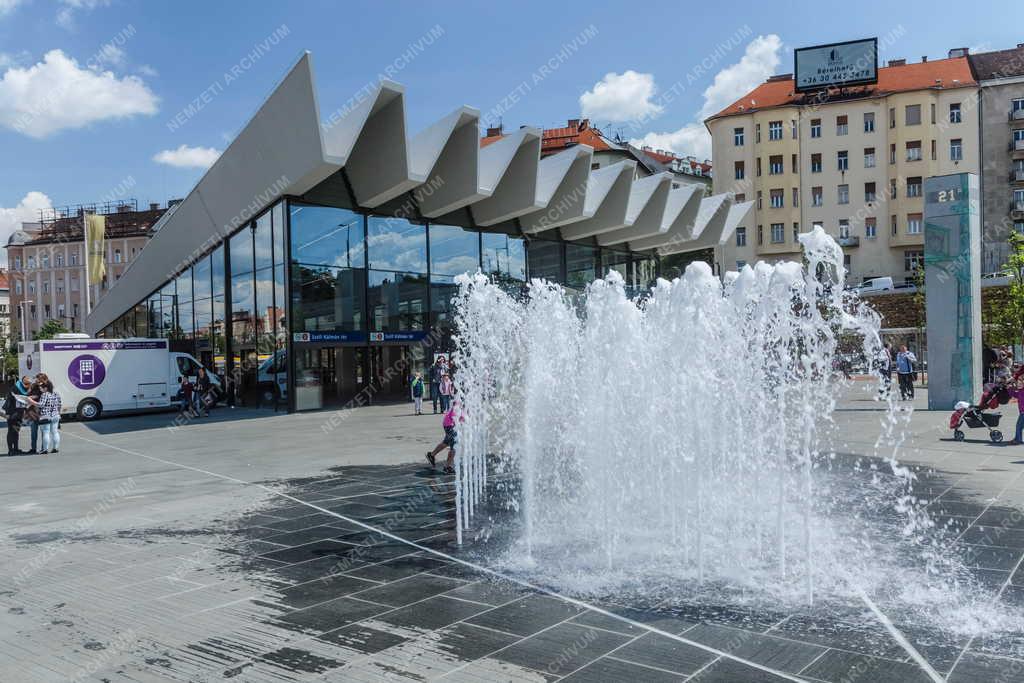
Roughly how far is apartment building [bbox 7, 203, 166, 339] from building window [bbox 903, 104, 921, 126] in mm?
71673

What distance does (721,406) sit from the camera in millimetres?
9156

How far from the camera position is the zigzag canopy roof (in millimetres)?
22391

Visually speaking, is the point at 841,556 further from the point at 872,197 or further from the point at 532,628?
the point at 872,197

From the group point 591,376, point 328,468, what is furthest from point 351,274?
point 591,376

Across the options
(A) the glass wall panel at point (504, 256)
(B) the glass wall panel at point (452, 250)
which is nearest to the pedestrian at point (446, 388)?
(B) the glass wall panel at point (452, 250)

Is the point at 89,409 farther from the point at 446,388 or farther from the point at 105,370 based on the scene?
the point at 446,388

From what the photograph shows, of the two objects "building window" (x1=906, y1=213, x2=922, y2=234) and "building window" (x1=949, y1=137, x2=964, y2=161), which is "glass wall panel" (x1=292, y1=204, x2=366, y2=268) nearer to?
"building window" (x1=906, y1=213, x2=922, y2=234)

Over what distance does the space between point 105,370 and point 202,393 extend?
338 cm

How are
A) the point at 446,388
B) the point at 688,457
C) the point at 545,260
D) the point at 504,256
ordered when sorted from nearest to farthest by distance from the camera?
the point at 688,457 → the point at 446,388 → the point at 504,256 → the point at 545,260

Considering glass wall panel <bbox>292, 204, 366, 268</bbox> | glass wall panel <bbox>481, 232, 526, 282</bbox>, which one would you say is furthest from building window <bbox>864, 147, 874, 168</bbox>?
glass wall panel <bbox>292, 204, 366, 268</bbox>

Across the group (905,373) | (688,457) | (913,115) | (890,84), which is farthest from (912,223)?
(688,457)

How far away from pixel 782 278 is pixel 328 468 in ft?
28.3

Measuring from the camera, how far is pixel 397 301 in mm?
28078

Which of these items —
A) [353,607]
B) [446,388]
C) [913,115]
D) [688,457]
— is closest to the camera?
[353,607]
